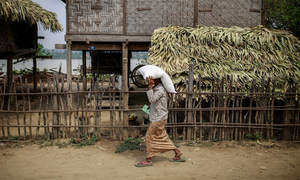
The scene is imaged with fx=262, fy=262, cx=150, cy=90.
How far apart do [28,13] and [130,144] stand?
534 centimetres

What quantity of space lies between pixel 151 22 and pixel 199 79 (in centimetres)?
270

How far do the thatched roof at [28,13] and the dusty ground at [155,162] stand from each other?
12.7 feet

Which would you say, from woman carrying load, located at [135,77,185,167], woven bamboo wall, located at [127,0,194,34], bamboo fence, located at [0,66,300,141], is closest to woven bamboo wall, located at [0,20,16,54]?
bamboo fence, located at [0,66,300,141]

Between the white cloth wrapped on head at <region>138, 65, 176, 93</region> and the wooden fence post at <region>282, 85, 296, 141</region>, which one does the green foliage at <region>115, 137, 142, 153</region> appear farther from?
the wooden fence post at <region>282, 85, 296, 141</region>

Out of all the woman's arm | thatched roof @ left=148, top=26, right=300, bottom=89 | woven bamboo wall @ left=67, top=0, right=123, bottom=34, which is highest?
woven bamboo wall @ left=67, top=0, right=123, bottom=34

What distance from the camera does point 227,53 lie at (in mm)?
5797

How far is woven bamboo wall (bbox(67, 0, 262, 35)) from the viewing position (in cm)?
666

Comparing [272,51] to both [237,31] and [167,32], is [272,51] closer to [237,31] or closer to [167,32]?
[237,31]

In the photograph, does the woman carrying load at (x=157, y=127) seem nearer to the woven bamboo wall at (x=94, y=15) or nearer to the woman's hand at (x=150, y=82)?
the woman's hand at (x=150, y=82)

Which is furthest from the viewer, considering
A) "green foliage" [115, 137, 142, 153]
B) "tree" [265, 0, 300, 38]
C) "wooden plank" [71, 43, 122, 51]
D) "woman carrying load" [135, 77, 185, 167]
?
"wooden plank" [71, 43, 122, 51]

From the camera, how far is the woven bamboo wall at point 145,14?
6.66 metres

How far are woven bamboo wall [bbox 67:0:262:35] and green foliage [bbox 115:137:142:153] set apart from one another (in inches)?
123

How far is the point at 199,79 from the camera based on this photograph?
4742 mm

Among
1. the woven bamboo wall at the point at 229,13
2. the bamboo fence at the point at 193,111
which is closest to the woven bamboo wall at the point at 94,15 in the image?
the woven bamboo wall at the point at 229,13
